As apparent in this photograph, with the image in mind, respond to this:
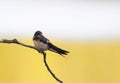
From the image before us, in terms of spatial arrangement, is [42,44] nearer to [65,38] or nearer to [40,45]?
[40,45]

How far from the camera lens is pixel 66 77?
992 mm

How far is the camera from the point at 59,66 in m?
1.00

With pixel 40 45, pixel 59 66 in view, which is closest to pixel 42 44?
pixel 40 45

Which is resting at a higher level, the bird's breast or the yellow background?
the bird's breast

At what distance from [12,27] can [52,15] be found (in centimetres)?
17

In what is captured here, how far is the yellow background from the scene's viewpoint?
990mm

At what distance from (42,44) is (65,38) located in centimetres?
15

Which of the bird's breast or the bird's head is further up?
the bird's head

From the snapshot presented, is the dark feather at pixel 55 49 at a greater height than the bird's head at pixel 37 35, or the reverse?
the bird's head at pixel 37 35

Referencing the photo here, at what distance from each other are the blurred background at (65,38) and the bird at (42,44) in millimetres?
37

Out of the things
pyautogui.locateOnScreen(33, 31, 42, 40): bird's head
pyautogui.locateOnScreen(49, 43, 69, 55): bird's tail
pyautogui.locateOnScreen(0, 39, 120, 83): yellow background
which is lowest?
pyautogui.locateOnScreen(0, 39, 120, 83): yellow background

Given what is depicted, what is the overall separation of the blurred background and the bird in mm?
37

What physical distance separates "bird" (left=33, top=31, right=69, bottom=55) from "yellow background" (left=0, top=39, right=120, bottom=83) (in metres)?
0.04

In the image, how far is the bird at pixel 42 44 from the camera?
3.03 feet
